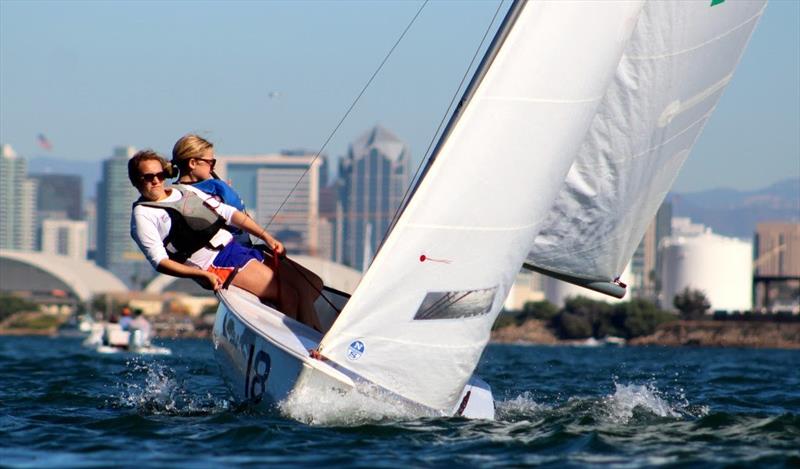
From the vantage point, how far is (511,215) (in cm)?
862

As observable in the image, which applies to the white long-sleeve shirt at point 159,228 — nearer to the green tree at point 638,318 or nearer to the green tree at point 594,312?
the green tree at point 638,318

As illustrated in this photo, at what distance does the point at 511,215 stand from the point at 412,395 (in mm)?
1257

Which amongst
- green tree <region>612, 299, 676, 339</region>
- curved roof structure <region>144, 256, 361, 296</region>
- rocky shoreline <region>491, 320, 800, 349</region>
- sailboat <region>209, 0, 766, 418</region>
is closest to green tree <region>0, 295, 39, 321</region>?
curved roof structure <region>144, 256, 361, 296</region>

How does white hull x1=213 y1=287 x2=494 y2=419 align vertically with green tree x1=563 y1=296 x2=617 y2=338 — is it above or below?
above

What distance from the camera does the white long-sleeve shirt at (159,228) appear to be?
8.99 m

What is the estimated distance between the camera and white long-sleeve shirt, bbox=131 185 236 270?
8992mm

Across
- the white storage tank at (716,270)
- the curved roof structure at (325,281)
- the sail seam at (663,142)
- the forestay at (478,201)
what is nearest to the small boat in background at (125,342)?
the sail seam at (663,142)

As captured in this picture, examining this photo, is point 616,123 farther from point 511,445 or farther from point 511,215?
point 511,445

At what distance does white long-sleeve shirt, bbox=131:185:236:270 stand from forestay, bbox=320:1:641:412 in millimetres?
1310

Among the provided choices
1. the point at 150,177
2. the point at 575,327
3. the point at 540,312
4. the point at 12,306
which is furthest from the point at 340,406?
the point at 12,306

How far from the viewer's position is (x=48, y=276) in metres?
121

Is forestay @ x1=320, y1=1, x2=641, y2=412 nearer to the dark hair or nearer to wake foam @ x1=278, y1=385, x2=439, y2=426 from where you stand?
wake foam @ x1=278, y1=385, x2=439, y2=426

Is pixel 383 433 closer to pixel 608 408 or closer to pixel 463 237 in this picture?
pixel 463 237

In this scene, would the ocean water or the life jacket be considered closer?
the ocean water
